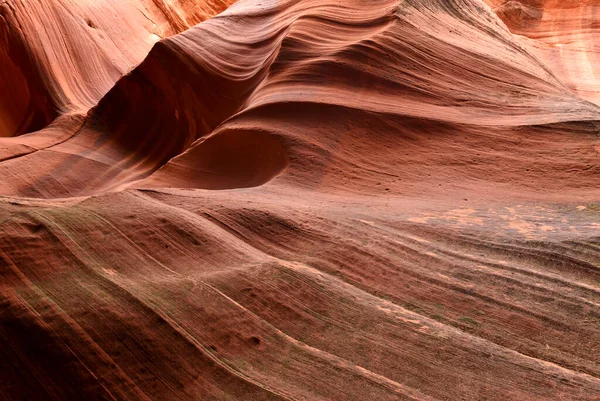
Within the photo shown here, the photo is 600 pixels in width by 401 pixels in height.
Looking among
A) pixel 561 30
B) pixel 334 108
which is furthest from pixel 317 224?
pixel 561 30

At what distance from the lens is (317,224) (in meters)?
2.44

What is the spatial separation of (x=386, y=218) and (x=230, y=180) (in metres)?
1.25

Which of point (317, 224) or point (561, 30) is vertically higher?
point (561, 30)

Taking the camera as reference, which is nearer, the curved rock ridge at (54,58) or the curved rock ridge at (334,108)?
the curved rock ridge at (334,108)

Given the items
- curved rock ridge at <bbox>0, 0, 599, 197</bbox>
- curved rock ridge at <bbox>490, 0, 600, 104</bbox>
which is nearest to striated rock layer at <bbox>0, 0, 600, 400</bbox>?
curved rock ridge at <bbox>0, 0, 599, 197</bbox>

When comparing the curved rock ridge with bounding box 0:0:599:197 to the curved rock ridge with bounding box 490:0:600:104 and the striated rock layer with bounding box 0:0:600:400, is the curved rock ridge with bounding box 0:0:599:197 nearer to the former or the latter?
the striated rock layer with bounding box 0:0:600:400

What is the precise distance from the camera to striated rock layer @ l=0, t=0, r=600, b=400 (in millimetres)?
1729

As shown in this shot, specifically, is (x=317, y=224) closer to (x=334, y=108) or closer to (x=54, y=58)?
(x=334, y=108)

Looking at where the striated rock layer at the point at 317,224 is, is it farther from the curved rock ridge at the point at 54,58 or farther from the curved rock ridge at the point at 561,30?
the curved rock ridge at the point at 561,30

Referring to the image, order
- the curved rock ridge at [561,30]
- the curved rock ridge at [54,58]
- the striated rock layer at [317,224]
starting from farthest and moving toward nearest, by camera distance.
Result: the curved rock ridge at [561,30] → the curved rock ridge at [54,58] → the striated rock layer at [317,224]

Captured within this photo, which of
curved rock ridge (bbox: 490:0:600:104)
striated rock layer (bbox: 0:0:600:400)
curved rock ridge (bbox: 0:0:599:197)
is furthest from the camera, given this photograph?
curved rock ridge (bbox: 490:0:600:104)

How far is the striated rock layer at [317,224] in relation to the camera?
173 cm

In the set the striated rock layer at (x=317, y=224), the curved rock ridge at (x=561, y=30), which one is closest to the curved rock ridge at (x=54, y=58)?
the striated rock layer at (x=317, y=224)

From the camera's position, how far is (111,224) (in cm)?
222
